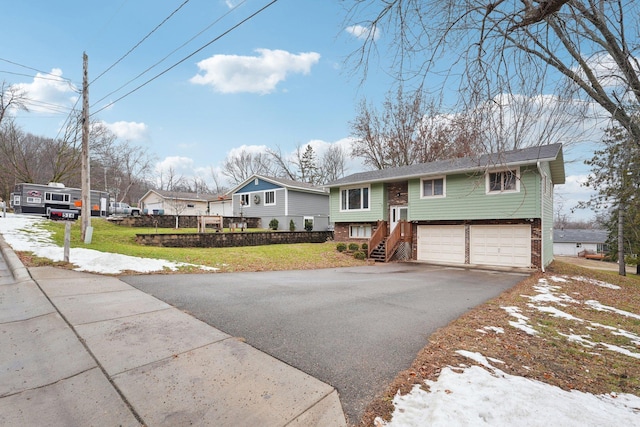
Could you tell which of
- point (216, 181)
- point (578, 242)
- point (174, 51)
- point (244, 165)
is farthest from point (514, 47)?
point (578, 242)

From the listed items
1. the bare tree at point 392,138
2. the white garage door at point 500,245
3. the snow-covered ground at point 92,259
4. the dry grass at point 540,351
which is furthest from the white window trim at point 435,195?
the snow-covered ground at point 92,259

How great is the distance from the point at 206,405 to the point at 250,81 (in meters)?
15.9

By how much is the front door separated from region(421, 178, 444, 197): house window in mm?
1533

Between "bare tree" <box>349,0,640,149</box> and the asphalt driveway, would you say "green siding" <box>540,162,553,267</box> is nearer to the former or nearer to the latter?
the asphalt driveway

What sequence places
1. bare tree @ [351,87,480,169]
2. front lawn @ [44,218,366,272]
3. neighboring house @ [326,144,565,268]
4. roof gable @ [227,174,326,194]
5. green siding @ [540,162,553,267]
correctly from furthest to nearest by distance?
1. bare tree @ [351,87,480,169]
2. roof gable @ [227,174,326,194]
3. green siding @ [540,162,553,267]
4. neighboring house @ [326,144,565,268]
5. front lawn @ [44,218,366,272]

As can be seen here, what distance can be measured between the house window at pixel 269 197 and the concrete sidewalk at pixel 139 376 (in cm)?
1988

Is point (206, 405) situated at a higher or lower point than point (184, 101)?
lower

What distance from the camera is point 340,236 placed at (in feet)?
63.7

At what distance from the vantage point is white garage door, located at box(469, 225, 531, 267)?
1324cm

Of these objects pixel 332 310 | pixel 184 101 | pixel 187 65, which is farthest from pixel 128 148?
pixel 332 310

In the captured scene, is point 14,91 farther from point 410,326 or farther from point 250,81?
point 410,326

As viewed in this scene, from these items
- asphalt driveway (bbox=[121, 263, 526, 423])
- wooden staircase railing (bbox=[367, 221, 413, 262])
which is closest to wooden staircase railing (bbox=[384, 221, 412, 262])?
wooden staircase railing (bbox=[367, 221, 413, 262])

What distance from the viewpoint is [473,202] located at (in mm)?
14039

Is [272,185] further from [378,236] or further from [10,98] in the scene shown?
[10,98]
